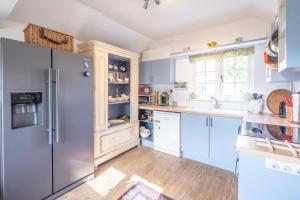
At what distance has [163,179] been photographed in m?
2.16

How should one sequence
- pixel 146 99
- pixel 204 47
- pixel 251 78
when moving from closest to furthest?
pixel 251 78 < pixel 204 47 < pixel 146 99

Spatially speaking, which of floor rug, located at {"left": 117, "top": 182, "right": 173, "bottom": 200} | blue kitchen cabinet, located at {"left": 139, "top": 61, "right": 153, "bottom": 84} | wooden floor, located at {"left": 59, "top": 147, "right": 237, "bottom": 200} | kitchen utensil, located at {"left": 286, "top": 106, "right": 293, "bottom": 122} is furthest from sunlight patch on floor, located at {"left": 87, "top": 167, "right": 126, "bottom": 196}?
kitchen utensil, located at {"left": 286, "top": 106, "right": 293, "bottom": 122}

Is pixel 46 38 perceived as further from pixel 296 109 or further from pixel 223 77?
pixel 296 109

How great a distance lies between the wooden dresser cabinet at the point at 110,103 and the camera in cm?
242

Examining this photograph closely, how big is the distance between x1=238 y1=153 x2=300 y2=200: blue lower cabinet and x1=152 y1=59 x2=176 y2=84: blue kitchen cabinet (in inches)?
97.7

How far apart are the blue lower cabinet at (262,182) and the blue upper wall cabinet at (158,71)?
8.17 feet

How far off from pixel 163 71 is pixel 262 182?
272 centimetres

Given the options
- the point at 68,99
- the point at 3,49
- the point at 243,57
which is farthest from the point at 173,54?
the point at 3,49

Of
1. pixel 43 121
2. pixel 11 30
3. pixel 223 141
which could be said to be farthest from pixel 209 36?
pixel 11 30

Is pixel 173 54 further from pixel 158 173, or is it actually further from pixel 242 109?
pixel 158 173

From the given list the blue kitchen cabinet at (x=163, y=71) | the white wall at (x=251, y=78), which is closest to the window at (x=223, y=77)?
the white wall at (x=251, y=78)

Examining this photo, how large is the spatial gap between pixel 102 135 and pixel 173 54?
2.16 meters

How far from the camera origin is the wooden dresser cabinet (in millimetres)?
2422

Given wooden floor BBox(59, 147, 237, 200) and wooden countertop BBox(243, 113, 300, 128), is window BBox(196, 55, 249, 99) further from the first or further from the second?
wooden floor BBox(59, 147, 237, 200)
